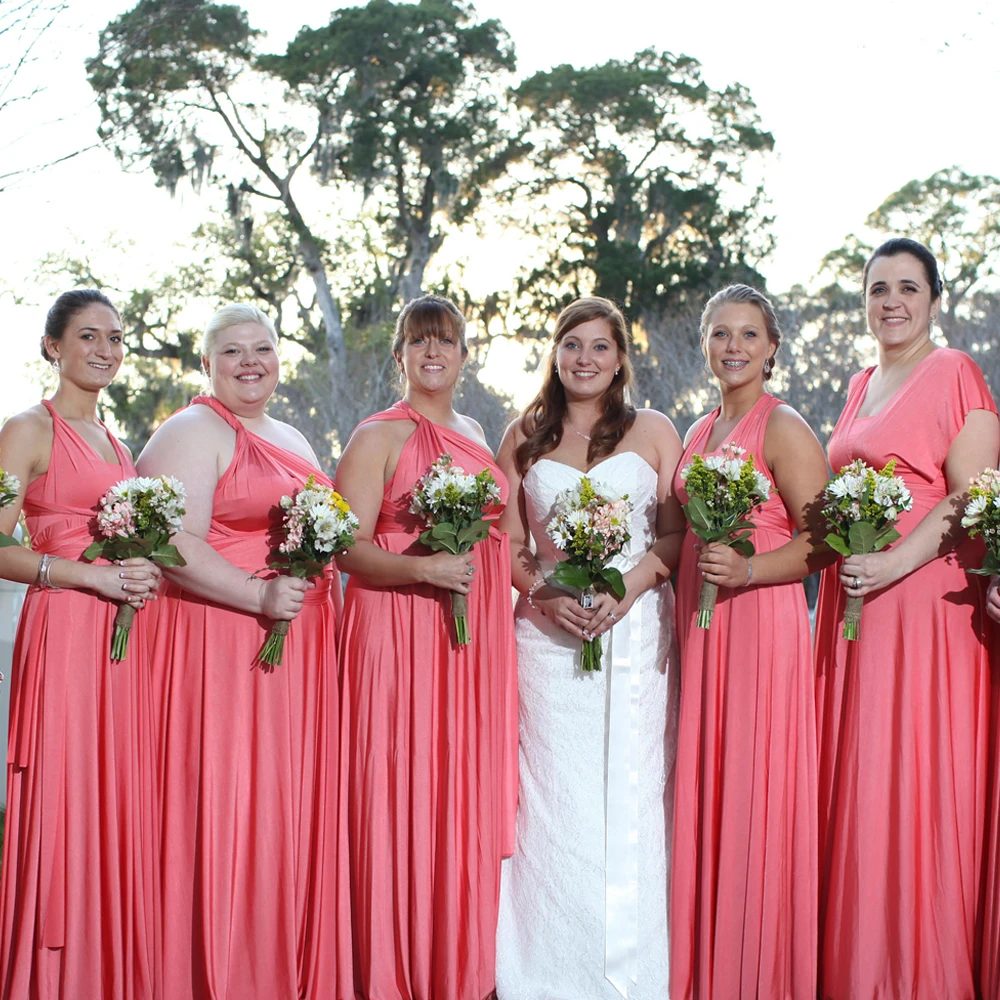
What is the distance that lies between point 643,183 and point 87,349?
94.1 feet

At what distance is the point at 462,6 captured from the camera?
35906 millimetres

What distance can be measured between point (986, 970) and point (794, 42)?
23.0m

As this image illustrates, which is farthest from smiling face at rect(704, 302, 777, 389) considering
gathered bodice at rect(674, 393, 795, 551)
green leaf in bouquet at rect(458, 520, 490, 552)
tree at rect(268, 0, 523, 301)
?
tree at rect(268, 0, 523, 301)

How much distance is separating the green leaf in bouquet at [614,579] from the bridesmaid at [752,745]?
38 centimetres

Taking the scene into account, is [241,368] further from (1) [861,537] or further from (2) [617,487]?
(1) [861,537]

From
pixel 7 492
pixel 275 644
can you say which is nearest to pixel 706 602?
pixel 275 644

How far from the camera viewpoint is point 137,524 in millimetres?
5031

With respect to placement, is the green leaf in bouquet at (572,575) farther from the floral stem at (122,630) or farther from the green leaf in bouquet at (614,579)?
the floral stem at (122,630)

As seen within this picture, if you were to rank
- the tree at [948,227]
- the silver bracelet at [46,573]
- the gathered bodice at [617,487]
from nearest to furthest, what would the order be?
the silver bracelet at [46,573]
the gathered bodice at [617,487]
the tree at [948,227]

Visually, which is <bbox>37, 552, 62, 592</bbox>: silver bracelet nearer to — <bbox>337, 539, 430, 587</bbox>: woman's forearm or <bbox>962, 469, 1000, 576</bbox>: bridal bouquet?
<bbox>337, 539, 430, 587</bbox>: woman's forearm

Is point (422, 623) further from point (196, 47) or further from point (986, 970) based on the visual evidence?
point (196, 47)

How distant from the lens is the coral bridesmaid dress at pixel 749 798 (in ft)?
17.4

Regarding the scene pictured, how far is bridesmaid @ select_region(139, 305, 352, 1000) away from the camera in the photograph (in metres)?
5.24

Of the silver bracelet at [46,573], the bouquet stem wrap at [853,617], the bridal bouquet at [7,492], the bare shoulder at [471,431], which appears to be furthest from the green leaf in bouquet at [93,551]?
the bouquet stem wrap at [853,617]
